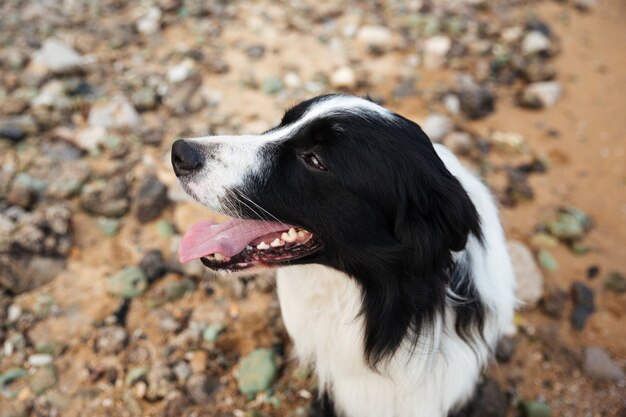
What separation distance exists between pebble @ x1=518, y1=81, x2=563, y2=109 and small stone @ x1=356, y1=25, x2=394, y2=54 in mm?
1602

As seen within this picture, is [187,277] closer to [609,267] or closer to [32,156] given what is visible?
[32,156]

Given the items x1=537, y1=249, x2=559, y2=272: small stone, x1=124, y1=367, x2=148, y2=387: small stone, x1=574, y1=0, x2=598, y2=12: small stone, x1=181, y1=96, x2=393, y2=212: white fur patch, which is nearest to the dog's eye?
x1=181, y1=96, x2=393, y2=212: white fur patch

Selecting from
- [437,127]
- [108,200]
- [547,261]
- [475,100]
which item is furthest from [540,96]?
[108,200]

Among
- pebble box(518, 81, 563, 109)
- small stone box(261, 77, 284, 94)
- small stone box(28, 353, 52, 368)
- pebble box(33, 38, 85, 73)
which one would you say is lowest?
small stone box(28, 353, 52, 368)

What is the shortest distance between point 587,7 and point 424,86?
125 inches

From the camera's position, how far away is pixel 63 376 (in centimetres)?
284

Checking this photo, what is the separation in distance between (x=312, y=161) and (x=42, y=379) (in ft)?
6.89

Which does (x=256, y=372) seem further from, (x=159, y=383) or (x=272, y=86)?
(x=272, y=86)

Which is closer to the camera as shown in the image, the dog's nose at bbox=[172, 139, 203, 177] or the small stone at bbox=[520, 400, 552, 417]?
the dog's nose at bbox=[172, 139, 203, 177]

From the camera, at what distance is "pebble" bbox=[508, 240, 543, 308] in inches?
131

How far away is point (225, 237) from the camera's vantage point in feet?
7.23

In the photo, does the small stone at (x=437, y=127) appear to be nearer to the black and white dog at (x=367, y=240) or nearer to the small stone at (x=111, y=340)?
the black and white dog at (x=367, y=240)

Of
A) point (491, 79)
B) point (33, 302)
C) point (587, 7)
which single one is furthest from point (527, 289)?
point (587, 7)

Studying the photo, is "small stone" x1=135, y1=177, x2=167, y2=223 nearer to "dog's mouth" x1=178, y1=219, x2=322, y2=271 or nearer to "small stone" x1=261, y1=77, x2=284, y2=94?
"dog's mouth" x1=178, y1=219, x2=322, y2=271
